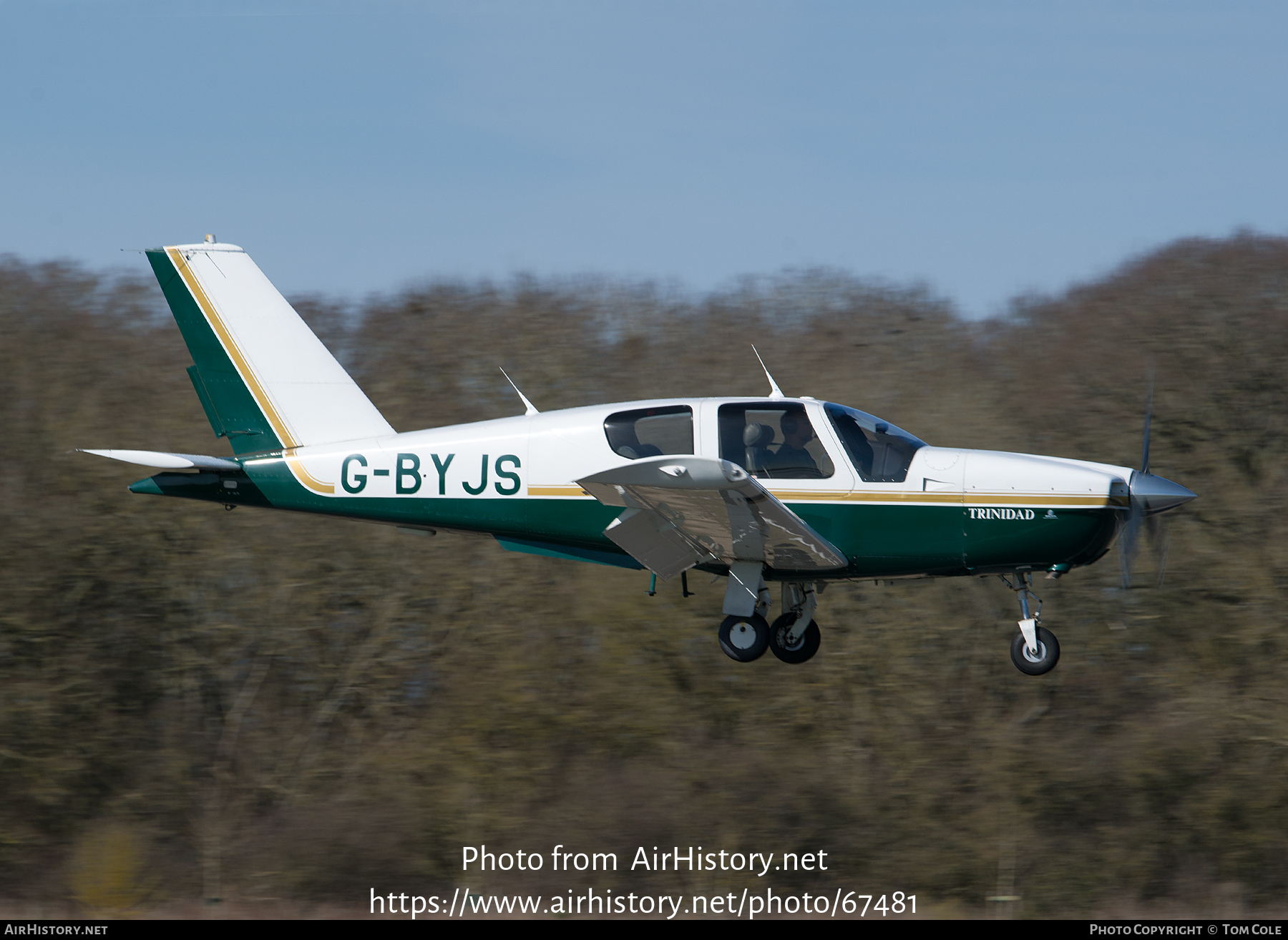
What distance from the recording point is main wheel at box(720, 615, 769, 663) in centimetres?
1000

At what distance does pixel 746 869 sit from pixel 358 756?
661 centimetres

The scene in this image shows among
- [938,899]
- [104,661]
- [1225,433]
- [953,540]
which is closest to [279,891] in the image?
[104,661]

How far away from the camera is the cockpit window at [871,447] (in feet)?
30.8

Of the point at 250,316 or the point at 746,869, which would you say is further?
the point at 746,869

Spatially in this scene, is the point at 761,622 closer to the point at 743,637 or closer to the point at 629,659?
the point at 743,637

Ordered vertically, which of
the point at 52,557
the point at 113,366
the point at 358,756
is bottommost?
the point at 358,756

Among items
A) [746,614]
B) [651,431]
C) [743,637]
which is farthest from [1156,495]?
[651,431]

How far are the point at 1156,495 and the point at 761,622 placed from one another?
3082 mm

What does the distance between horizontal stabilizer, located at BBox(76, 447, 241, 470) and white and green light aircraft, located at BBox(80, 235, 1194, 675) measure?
22 mm

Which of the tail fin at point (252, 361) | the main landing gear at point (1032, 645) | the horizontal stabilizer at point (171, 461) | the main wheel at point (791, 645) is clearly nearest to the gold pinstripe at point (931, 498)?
the main landing gear at point (1032, 645)

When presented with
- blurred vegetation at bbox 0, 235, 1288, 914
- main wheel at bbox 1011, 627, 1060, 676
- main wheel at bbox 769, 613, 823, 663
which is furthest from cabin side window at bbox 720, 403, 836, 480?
blurred vegetation at bbox 0, 235, 1288, 914

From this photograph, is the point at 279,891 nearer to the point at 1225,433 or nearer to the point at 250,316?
the point at 250,316

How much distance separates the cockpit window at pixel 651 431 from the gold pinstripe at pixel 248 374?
2.51m

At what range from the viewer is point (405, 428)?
19656 millimetres
